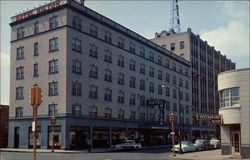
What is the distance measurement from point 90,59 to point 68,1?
404 inches

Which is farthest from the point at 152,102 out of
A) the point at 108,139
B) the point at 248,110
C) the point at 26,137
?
the point at 248,110

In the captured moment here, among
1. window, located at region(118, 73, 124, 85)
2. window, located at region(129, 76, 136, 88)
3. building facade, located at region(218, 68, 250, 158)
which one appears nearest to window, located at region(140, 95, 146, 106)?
window, located at region(129, 76, 136, 88)

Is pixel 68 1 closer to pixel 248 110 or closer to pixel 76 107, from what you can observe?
pixel 76 107

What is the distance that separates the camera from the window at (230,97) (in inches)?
1499

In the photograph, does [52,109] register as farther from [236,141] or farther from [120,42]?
[236,141]

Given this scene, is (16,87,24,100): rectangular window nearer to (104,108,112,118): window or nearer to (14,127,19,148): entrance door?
(14,127,19,148): entrance door

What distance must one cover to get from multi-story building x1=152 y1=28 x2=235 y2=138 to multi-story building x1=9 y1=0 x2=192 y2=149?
101ft

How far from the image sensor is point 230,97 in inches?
1526

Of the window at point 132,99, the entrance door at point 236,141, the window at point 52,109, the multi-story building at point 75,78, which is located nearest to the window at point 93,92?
the multi-story building at point 75,78

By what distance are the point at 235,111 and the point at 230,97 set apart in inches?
77.1

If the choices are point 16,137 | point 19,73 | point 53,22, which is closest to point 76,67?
point 53,22

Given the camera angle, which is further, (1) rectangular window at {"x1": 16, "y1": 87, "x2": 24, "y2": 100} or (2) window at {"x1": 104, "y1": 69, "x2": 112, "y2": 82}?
(2) window at {"x1": 104, "y1": 69, "x2": 112, "y2": 82}

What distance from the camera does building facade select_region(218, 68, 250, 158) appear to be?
119 ft

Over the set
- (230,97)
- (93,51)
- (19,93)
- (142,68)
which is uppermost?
(93,51)
